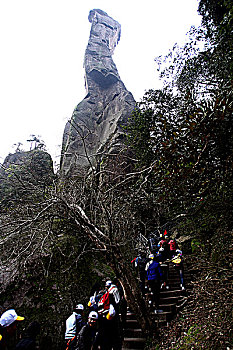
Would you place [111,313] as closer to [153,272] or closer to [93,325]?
[93,325]

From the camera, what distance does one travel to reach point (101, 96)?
25.7 meters

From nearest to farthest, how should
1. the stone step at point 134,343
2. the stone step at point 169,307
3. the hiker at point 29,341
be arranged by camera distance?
1. the hiker at point 29,341
2. the stone step at point 134,343
3. the stone step at point 169,307

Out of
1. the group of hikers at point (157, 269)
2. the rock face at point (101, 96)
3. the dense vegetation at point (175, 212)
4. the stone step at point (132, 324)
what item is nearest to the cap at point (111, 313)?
the dense vegetation at point (175, 212)

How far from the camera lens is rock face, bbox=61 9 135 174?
62.8 ft

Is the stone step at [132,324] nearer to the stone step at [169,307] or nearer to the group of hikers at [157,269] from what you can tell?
the group of hikers at [157,269]

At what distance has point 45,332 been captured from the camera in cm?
541

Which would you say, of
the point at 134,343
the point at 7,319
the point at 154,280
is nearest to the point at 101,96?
the point at 154,280

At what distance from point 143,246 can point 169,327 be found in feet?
19.6

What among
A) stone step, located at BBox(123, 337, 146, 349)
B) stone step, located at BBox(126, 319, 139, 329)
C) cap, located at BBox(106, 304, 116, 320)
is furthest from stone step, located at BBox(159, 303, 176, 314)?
cap, located at BBox(106, 304, 116, 320)

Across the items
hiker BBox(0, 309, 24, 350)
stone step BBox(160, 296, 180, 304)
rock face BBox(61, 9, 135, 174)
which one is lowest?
stone step BBox(160, 296, 180, 304)

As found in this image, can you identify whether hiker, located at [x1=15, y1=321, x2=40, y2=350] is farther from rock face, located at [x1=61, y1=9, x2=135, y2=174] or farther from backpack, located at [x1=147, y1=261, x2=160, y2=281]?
rock face, located at [x1=61, y1=9, x2=135, y2=174]

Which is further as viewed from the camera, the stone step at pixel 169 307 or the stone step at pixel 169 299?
the stone step at pixel 169 299

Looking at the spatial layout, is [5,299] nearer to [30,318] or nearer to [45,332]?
[30,318]

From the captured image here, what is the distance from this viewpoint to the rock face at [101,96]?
62.8ft
